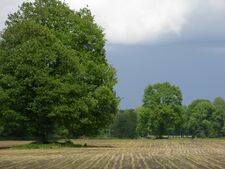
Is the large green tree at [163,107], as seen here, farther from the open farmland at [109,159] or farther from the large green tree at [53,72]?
the open farmland at [109,159]

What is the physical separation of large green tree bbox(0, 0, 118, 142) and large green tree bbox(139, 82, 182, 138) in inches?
2685

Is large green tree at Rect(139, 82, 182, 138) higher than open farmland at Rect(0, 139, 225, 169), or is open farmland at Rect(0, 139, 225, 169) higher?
large green tree at Rect(139, 82, 182, 138)

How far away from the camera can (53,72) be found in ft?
205

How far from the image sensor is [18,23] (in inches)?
2466

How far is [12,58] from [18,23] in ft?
15.8

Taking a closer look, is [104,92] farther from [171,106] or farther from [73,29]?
[171,106]

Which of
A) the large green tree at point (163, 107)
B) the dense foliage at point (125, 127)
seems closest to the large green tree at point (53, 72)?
the large green tree at point (163, 107)

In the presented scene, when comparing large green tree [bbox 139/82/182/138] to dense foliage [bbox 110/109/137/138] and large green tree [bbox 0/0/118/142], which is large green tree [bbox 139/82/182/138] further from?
large green tree [bbox 0/0/118/142]

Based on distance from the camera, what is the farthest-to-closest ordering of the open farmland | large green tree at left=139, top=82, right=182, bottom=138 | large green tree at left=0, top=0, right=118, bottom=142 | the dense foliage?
1. the dense foliage
2. large green tree at left=139, top=82, right=182, bottom=138
3. large green tree at left=0, top=0, right=118, bottom=142
4. the open farmland

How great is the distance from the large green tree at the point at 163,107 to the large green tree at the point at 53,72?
68.2 m

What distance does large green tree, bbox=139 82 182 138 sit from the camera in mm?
135500

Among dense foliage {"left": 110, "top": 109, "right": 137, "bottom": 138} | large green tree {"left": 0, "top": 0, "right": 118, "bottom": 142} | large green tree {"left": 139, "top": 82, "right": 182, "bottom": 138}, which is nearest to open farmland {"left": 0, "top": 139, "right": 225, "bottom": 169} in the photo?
large green tree {"left": 0, "top": 0, "right": 118, "bottom": 142}

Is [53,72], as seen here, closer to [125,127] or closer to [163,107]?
[163,107]

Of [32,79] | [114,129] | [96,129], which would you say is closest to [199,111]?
[114,129]
